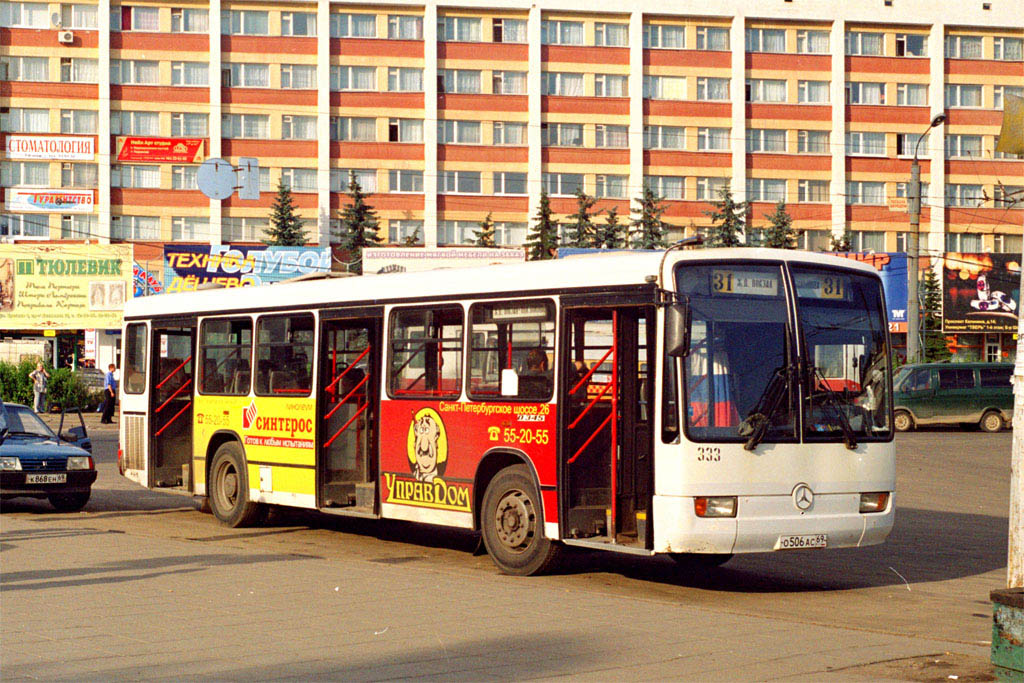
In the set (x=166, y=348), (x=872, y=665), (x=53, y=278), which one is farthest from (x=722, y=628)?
(x=53, y=278)

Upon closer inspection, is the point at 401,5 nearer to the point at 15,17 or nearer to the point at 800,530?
the point at 15,17

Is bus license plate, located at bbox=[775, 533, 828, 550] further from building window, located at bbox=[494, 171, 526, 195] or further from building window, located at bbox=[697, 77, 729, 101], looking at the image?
building window, located at bbox=[697, 77, 729, 101]

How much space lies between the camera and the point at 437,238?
235ft

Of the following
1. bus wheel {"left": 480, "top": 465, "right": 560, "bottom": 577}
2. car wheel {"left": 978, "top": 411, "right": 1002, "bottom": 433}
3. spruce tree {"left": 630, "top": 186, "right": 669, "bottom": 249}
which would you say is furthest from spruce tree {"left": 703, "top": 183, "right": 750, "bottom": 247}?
bus wheel {"left": 480, "top": 465, "right": 560, "bottom": 577}

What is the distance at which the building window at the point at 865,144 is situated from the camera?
74.2 meters

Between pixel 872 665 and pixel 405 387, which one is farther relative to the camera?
pixel 405 387

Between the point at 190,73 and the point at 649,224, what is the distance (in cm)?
2416

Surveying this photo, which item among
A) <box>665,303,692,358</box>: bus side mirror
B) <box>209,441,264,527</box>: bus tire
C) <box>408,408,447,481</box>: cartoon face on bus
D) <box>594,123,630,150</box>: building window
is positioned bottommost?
<box>209,441,264,527</box>: bus tire

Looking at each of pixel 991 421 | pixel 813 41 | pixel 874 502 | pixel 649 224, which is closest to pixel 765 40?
pixel 813 41

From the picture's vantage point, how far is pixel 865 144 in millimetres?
74375

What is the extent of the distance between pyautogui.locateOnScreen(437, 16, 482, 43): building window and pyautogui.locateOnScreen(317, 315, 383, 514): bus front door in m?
58.1

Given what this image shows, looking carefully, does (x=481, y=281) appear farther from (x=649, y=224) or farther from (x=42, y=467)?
(x=649, y=224)

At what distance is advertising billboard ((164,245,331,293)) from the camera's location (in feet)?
200

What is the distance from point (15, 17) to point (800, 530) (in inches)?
2634
